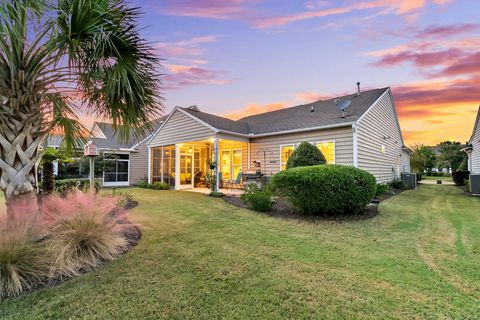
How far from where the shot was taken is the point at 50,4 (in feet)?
10.6

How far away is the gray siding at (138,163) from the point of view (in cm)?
1883

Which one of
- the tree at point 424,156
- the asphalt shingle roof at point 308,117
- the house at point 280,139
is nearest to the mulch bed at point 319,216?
the house at point 280,139

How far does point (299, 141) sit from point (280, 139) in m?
1.17

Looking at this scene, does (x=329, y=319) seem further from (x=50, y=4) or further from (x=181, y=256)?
(x=50, y=4)

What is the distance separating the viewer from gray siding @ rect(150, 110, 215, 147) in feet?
42.0

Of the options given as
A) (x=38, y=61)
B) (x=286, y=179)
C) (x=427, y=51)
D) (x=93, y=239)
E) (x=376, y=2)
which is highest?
(x=376, y=2)

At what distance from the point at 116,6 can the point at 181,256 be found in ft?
14.2

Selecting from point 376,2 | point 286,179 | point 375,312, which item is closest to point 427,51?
point 376,2

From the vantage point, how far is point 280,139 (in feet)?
41.4

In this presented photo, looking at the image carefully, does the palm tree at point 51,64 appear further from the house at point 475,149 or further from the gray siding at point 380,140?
the house at point 475,149

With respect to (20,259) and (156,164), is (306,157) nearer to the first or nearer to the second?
(20,259)

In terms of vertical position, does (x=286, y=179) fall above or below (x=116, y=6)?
below

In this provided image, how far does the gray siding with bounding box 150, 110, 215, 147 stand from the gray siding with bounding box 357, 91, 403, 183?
753 centimetres

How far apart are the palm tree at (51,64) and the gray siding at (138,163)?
15226 millimetres
